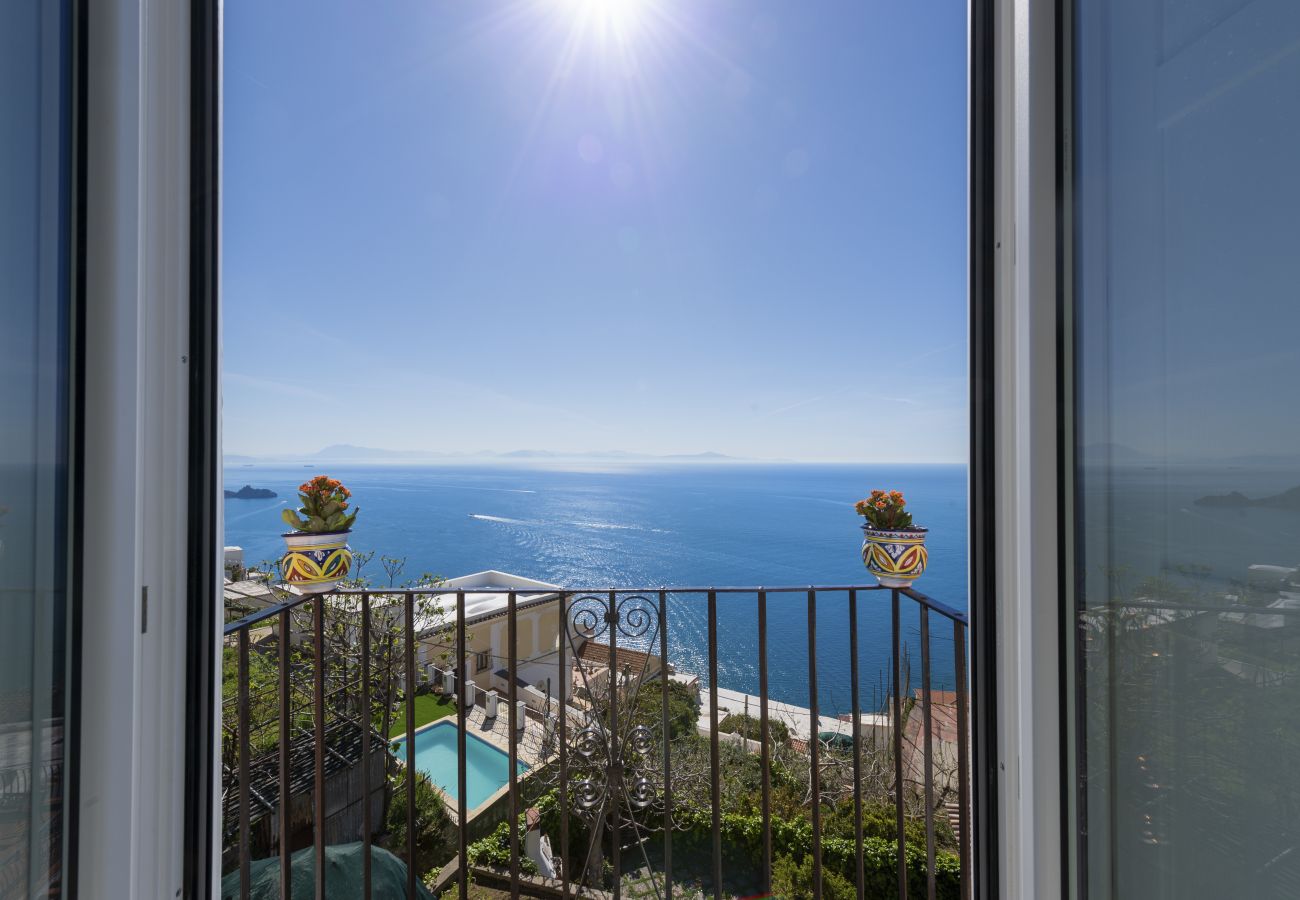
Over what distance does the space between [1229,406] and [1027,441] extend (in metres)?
0.22

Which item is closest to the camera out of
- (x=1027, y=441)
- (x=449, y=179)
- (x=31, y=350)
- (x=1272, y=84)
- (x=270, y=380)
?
(x=1272, y=84)

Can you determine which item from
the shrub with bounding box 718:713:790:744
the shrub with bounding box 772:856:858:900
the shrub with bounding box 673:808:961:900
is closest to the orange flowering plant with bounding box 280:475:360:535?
the shrub with bounding box 673:808:961:900

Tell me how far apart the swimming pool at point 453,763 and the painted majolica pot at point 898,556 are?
15.5 ft

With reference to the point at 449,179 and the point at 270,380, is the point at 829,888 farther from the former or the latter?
the point at 270,380

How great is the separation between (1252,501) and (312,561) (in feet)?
5.75

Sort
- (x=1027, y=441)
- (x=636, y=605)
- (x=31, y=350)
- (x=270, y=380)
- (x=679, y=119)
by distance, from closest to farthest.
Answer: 1. (x=31, y=350)
2. (x=1027, y=441)
3. (x=636, y=605)
4. (x=679, y=119)
5. (x=270, y=380)

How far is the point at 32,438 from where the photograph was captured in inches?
24.1

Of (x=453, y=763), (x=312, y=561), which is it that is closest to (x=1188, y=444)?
(x=312, y=561)

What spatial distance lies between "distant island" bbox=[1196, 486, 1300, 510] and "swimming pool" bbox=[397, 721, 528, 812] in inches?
219

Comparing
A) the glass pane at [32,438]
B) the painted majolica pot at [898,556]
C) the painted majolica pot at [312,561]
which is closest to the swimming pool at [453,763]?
the painted majolica pot at [312,561]

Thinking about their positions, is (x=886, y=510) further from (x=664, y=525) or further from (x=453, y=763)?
(x=664, y=525)

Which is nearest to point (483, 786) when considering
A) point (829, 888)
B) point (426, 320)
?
point (829, 888)

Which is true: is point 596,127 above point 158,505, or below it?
above

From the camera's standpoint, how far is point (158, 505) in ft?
2.40
